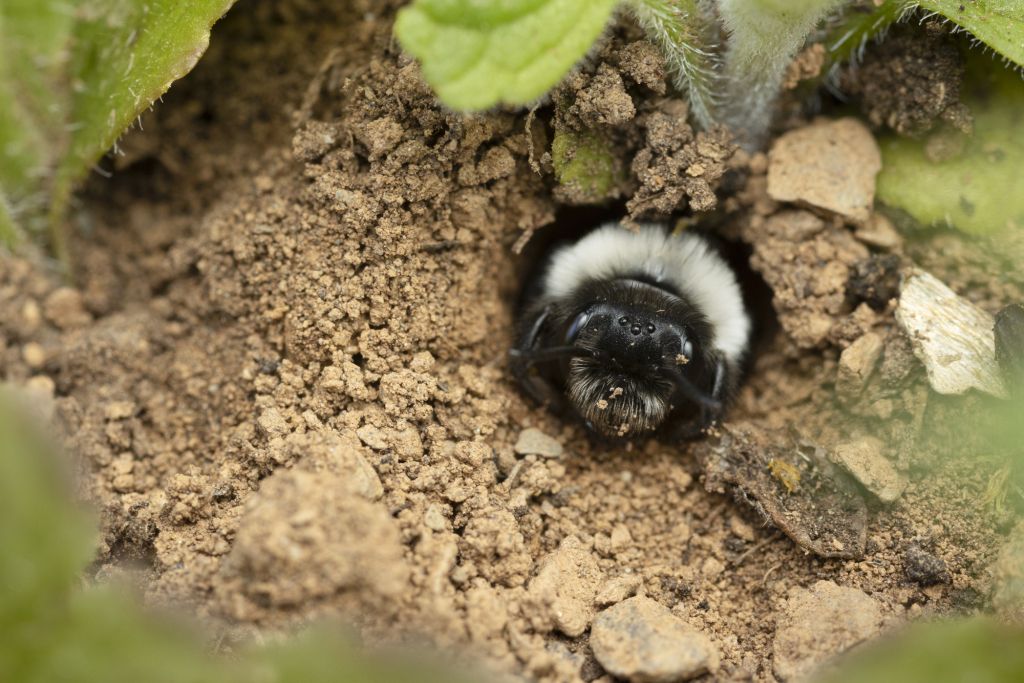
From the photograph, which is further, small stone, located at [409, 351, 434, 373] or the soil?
small stone, located at [409, 351, 434, 373]

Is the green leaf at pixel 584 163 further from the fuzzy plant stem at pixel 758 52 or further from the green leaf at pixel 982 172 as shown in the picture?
the green leaf at pixel 982 172

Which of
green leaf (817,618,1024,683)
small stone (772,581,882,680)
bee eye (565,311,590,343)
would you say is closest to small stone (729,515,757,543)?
small stone (772,581,882,680)

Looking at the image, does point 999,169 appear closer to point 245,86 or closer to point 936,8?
point 936,8

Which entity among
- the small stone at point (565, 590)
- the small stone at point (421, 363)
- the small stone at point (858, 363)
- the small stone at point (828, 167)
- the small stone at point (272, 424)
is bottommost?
the small stone at point (272, 424)

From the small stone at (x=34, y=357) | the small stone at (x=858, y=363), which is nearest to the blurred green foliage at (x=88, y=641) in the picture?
the small stone at (x=34, y=357)

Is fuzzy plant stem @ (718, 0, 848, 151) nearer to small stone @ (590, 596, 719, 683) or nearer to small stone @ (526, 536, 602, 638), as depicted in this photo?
small stone @ (526, 536, 602, 638)

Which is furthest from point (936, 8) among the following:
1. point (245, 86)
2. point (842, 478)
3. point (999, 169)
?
point (245, 86)
